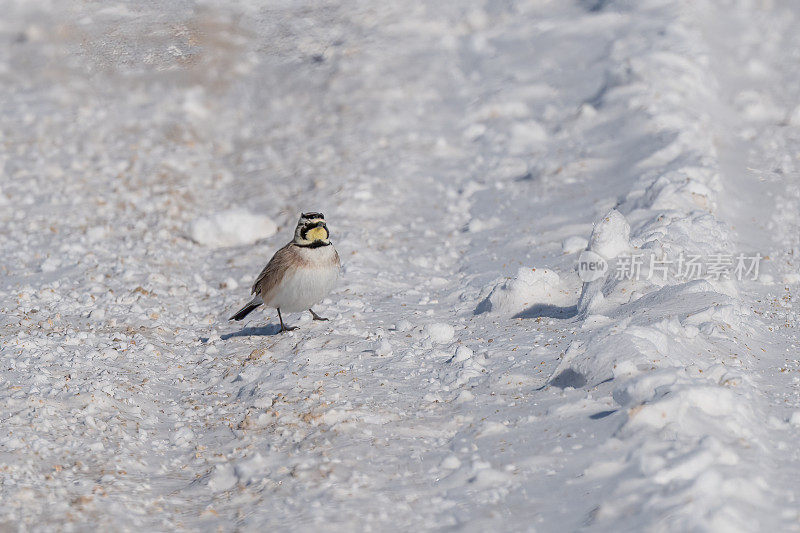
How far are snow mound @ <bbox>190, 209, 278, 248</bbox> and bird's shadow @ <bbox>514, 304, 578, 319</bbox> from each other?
3.38 meters

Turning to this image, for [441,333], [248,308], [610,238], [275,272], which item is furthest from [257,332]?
[610,238]

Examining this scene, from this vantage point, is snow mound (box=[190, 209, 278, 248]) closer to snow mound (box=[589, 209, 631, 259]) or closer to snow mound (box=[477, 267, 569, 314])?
snow mound (box=[477, 267, 569, 314])

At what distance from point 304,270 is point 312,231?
286mm

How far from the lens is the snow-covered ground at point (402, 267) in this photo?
13.7 ft

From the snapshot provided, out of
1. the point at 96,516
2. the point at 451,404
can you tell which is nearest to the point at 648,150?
the point at 451,404

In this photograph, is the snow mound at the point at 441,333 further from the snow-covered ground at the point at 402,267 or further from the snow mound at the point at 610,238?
the snow mound at the point at 610,238

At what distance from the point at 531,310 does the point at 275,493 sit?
254cm

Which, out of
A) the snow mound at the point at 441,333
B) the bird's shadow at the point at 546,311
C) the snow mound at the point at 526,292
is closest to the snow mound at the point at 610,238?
the snow mound at the point at 526,292

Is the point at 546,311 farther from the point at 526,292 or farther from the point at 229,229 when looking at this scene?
the point at 229,229

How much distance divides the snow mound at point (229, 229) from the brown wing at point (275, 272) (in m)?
2.07

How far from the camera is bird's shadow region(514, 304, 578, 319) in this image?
6.14m

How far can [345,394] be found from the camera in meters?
5.31

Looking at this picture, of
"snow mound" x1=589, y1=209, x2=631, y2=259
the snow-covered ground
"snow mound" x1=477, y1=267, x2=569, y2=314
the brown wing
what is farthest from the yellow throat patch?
"snow mound" x1=589, y1=209, x2=631, y2=259

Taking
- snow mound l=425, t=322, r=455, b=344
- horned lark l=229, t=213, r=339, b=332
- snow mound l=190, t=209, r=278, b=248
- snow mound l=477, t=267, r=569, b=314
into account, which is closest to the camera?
snow mound l=425, t=322, r=455, b=344
